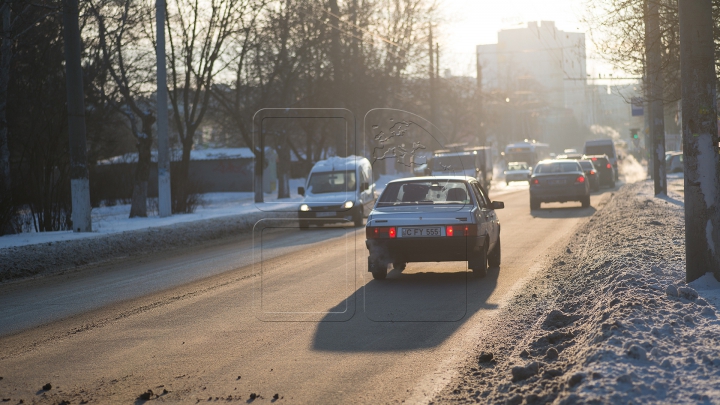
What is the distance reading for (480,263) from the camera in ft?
37.4

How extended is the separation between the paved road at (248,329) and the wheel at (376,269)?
143 mm

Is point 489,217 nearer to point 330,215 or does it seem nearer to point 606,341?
point 606,341

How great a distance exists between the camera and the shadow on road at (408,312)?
7492mm

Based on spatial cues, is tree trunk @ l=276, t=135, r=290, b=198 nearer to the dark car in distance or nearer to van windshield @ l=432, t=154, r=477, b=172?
van windshield @ l=432, t=154, r=477, b=172

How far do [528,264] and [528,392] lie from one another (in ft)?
25.4

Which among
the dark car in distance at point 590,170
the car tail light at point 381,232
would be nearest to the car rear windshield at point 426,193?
the car tail light at point 381,232

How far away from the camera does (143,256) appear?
1730cm

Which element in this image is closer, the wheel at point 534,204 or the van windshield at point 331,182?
the van windshield at point 331,182

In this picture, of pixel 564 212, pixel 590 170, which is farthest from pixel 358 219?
pixel 590 170

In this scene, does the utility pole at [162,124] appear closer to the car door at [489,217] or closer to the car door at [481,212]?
the car door at [489,217]

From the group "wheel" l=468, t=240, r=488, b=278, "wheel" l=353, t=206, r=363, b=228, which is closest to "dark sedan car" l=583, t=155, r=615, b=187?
"wheel" l=353, t=206, r=363, b=228

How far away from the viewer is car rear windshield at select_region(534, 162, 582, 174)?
28469 mm

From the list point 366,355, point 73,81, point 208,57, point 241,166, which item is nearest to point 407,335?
point 366,355

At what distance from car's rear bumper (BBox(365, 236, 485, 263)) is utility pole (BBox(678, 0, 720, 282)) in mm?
3006
